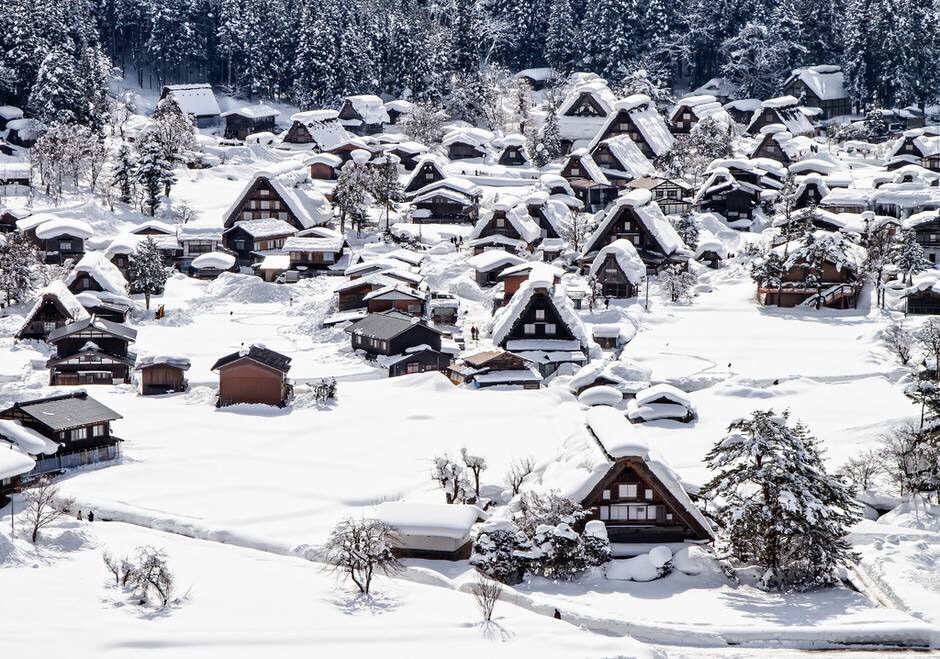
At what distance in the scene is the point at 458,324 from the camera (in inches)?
1991

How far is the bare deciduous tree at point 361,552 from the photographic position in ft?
81.2

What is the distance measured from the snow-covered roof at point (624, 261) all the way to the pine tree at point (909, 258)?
10.9 m

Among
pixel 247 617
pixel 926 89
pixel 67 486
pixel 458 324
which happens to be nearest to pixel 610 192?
pixel 458 324

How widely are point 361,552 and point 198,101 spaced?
6533 centimetres

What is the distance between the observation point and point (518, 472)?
3127cm

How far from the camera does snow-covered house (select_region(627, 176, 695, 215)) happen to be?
6562cm

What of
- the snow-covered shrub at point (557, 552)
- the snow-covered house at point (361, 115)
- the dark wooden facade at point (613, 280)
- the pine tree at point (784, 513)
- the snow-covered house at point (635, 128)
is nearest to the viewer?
the pine tree at point (784, 513)

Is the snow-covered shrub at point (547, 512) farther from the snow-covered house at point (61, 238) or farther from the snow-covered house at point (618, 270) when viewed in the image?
→ the snow-covered house at point (61, 238)

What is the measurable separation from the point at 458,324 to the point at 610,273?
7.25 metres

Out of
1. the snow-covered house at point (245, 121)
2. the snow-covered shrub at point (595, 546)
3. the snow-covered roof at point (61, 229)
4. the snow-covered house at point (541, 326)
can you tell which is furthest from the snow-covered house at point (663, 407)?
the snow-covered house at point (245, 121)

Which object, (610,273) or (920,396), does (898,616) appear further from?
(610,273)

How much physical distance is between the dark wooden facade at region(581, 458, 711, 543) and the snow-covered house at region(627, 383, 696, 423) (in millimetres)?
9045

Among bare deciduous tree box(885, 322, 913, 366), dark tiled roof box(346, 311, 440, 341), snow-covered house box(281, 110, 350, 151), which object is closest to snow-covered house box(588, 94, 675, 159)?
snow-covered house box(281, 110, 350, 151)

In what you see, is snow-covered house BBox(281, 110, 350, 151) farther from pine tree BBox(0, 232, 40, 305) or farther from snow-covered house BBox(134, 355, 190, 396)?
snow-covered house BBox(134, 355, 190, 396)
